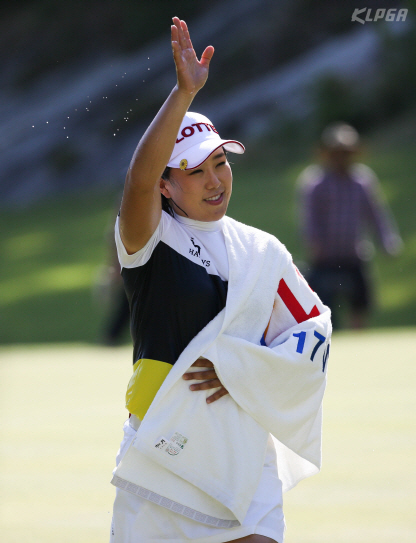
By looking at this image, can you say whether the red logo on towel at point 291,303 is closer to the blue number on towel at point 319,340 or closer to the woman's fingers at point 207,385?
the blue number on towel at point 319,340

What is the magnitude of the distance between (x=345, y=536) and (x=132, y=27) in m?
A: 21.9

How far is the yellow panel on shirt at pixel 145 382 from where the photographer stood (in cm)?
281

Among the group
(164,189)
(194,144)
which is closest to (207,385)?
(164,189)

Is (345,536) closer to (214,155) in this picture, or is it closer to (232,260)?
(232,260)

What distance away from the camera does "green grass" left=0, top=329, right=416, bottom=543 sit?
4.09m

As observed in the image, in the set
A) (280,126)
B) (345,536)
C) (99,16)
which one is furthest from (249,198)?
(345,536)

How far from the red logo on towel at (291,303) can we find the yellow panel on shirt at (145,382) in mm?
454

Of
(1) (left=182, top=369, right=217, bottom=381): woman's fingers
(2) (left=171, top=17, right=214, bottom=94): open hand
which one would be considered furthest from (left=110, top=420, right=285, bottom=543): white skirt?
(2) (left=171, top=17, right=214, bottom=94): open hand

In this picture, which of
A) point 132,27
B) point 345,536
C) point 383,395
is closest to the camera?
point 345,536

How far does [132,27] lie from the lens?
24328mm

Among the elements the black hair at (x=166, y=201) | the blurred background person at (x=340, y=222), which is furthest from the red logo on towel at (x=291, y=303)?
the blurred background person at (x=340, y=222)

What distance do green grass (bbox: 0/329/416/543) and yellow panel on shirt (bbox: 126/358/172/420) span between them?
1.33m

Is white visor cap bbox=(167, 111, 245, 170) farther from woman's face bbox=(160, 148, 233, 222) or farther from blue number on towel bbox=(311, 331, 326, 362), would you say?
blue number on towel bbox=(311, 331, 326, 362)

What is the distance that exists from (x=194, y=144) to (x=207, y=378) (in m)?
0.73
